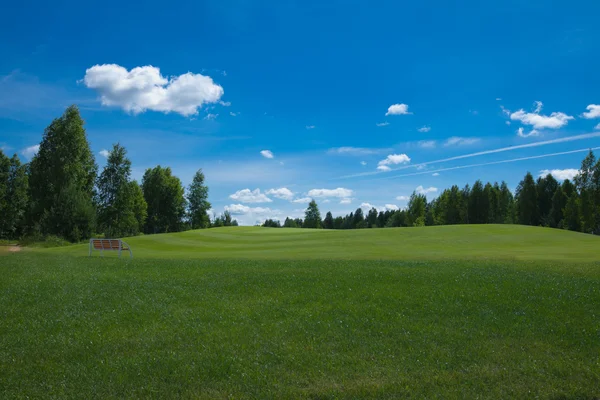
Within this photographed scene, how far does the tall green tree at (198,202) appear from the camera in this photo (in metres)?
96.4

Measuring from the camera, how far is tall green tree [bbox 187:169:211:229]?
96438mm

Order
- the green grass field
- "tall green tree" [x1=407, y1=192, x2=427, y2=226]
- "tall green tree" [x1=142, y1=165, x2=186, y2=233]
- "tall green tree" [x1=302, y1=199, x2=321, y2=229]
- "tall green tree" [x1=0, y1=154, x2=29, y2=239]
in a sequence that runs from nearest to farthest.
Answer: the green grass field < "tall green tree" [x1=0, y1=154, x2=29, y2=239] < "tall green tree" [x1=142, y1=165, x2=186, y2=233] < "tall green tree" [x1=407, y1=192, x2=427, y2=226] < "tall green tree" [x1=302, y1=199, x2=321, y2=229]

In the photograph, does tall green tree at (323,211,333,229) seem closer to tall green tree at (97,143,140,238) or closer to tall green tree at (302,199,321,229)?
tall green tree at (302,199,321,229)

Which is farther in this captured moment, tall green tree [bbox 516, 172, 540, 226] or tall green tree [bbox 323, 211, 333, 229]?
tall green tree [bbox 323, 211, 333, 229]

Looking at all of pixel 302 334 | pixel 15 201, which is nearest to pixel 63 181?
pixel 15 201

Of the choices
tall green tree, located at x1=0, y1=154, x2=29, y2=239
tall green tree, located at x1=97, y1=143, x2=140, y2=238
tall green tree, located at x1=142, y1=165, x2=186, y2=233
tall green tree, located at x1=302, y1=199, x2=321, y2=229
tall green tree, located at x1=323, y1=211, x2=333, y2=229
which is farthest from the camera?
tall green tree, located at x1=323, y1=211, x2=333, y2=229

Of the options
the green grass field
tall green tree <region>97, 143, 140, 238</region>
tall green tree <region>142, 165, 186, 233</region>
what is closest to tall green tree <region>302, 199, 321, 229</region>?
tall green tree <region>142, 165, 186, 233</region>

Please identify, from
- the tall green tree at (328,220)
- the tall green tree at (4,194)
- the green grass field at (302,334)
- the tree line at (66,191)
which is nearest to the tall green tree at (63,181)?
the tree line at (66,191)

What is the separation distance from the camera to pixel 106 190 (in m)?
72.3

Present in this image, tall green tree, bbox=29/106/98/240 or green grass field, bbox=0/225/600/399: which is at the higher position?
tall green tree, bbox=29/106/98/240

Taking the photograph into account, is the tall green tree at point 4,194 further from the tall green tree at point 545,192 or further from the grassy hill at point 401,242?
the tall green tree at point 545,192

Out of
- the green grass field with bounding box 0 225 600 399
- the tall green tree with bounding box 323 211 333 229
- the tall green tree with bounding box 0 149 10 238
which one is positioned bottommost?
the green grass field with bounding box 0 225 600 399

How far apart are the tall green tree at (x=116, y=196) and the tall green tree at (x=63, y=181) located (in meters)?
3.38

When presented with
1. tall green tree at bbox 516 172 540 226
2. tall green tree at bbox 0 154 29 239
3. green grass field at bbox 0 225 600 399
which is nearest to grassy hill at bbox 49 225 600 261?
green grass field at bbox 0 225 600 399
